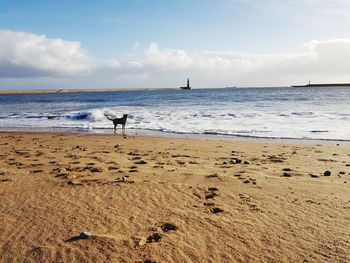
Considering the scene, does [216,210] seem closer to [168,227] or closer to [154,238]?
[168,227]

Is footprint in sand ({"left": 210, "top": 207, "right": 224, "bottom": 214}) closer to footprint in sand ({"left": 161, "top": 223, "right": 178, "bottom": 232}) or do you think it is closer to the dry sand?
the dry sand

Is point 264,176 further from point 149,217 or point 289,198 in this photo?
point 149,217

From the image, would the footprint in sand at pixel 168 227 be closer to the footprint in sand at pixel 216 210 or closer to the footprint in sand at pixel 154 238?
the footprint in sand at pixel 154 238

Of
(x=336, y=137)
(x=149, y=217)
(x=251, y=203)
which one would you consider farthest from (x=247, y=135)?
(x=149, y=217)

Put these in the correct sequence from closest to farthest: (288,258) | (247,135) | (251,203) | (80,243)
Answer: (288,258), (80,243), (251,203), (247,135)

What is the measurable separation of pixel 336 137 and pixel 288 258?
9896 millimetres

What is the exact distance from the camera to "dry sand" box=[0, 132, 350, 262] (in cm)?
365

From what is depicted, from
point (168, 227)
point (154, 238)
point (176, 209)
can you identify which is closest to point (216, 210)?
point (176, 209)

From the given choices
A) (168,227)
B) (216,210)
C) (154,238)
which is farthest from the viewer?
(216,210)

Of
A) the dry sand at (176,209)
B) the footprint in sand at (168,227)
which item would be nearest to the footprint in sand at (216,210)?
the dry sand at (176,209)

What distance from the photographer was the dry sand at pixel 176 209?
3.65 meters

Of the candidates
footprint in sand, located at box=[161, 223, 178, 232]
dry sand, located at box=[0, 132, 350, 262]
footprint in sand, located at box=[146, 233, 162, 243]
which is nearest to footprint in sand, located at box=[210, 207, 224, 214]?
dry sand, located at box=[0, 132, 350, 262]

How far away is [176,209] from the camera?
15.7ft

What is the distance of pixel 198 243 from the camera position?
150 inches
